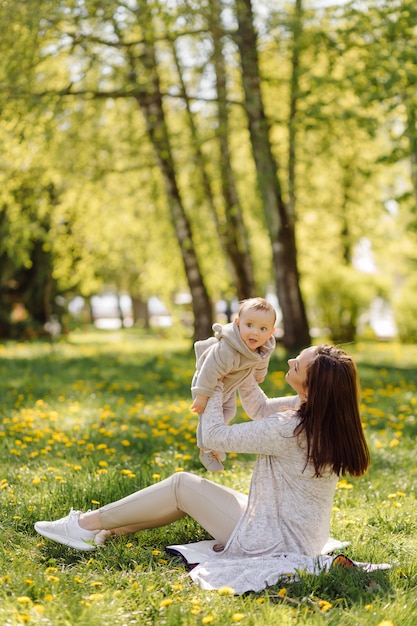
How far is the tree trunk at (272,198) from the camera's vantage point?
11.5 m

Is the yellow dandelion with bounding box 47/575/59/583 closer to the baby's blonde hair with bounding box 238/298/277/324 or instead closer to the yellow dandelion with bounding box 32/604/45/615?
the yellow dandelion with bounding box 32/604/45/615

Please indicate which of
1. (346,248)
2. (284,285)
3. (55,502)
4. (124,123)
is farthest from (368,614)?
(346,248)

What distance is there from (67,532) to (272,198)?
953cm

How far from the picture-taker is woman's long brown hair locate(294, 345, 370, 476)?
374 centimetres

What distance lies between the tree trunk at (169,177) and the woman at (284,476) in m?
9.40

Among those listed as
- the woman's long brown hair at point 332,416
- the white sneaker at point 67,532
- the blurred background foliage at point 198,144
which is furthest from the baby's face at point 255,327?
the blurred background foliage at point 198,144

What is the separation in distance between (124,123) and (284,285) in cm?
519

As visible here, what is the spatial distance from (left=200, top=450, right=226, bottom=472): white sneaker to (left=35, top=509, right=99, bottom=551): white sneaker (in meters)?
0.74

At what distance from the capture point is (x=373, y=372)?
39.0 ft

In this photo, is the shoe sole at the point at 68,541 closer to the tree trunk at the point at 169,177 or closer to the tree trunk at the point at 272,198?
the tree trunk at the point at 272,198

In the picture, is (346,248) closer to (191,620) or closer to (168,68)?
(168,68)

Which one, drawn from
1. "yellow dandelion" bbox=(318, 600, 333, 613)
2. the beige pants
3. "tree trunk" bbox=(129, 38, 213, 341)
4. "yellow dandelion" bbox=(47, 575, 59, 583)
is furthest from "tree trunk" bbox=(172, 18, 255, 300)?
"yellow dandelion" bbox=(318, 600, 333, 613)

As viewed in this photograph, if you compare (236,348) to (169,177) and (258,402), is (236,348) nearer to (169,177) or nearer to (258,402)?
(258,402)

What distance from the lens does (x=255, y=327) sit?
3941 mm
